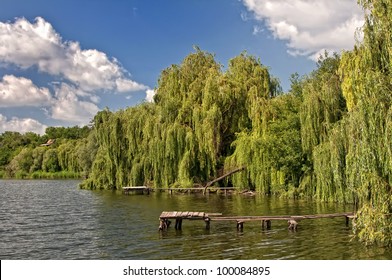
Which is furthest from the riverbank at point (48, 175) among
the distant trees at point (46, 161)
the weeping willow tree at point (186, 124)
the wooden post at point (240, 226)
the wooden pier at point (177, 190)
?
the wooden post at point (240, 226)

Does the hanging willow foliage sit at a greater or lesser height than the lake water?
greater

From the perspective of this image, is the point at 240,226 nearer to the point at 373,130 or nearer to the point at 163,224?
the point at 163,224

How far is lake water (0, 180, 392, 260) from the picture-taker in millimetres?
13317

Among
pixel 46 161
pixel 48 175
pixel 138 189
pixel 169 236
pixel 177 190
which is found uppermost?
pixel 46 161

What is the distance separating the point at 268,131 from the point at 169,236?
1561 centimetres

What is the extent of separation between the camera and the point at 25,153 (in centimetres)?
8538

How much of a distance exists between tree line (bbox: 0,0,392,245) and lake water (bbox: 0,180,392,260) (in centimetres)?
135

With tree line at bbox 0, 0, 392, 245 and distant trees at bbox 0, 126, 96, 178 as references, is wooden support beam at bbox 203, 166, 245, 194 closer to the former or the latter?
tree line at bbox 0, 0, 392, 245

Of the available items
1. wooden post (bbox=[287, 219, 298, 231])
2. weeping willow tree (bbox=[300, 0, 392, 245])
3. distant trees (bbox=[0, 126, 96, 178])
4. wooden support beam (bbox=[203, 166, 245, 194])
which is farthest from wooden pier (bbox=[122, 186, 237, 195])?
distant trees (bbox=[0, 126, 96, 178])

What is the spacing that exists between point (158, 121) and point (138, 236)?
1959 cm

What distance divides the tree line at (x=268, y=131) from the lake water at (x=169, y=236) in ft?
4.43

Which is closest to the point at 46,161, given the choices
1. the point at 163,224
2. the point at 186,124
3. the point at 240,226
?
the point at 186,124

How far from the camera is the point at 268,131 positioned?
1187 inches
